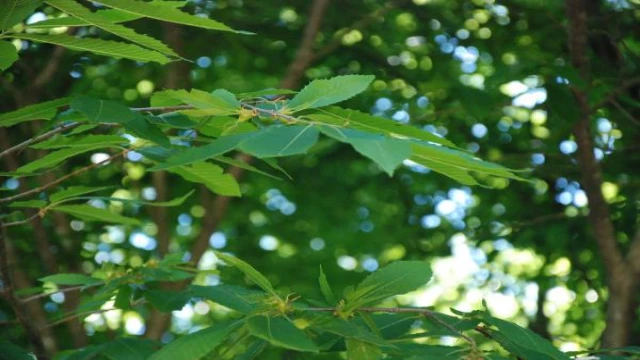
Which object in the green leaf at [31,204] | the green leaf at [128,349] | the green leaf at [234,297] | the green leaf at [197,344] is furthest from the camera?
the green leaf at [128,349]

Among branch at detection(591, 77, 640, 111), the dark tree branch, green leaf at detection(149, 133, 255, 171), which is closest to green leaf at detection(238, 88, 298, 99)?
green leaf at detection(149, 133, 255, 171)

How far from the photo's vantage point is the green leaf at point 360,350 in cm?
153

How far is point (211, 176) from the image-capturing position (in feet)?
6.20

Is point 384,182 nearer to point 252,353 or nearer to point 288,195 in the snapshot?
point 288,195

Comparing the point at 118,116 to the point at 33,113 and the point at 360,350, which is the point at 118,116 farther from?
the point at 360,350

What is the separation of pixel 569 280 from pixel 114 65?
2.49 metres

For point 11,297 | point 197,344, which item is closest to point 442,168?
point 197,344

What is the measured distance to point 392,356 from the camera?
1.64 m

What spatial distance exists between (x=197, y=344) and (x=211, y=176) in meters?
0.46

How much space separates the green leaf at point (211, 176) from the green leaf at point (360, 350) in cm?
47

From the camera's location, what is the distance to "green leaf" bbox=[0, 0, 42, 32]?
4.73 feet

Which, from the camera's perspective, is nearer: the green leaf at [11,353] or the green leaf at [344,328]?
the green leaf at [344,328]

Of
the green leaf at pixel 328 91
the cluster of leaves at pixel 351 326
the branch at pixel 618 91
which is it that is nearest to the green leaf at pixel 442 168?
the green leaf at pixel 328 91

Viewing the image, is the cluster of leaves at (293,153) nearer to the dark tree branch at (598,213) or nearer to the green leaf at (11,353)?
the green leaf at (11,353)
